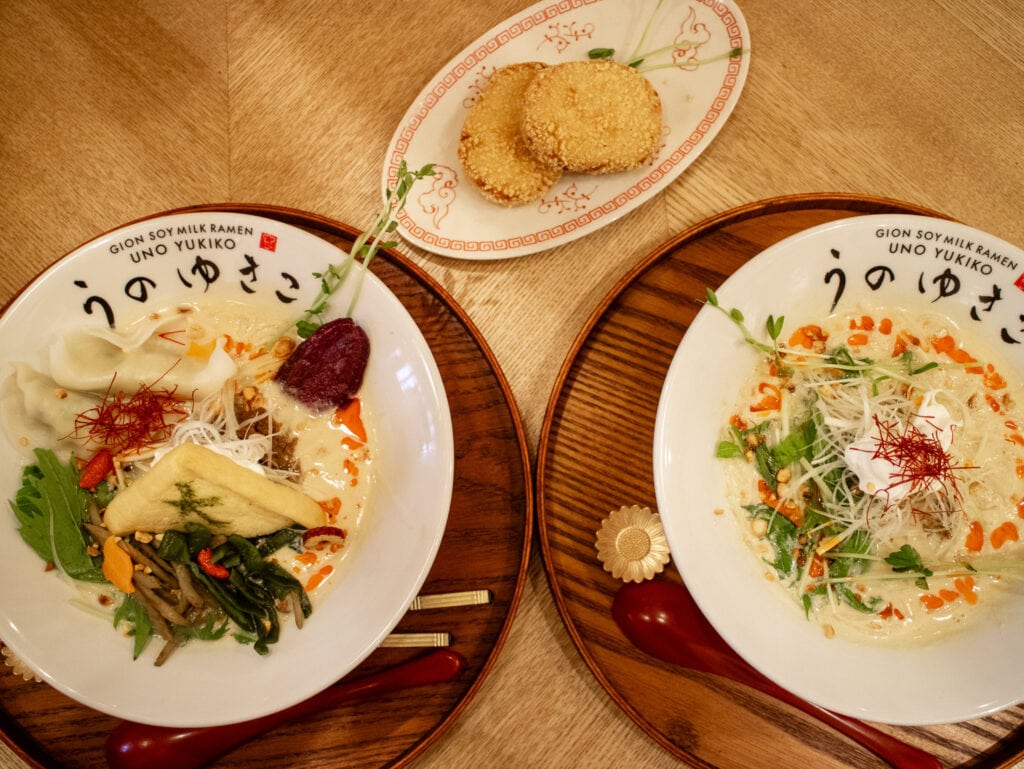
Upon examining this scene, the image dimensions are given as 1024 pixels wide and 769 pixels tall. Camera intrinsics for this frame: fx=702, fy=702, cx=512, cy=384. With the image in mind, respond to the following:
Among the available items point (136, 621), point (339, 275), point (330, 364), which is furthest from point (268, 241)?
point (136, 621)

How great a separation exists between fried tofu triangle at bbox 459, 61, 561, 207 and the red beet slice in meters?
0.61

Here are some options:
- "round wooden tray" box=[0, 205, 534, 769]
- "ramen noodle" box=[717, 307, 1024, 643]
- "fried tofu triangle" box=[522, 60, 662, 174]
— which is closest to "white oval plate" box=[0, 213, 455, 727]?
"round wooden tray" box=[0, 205, 534, 769]

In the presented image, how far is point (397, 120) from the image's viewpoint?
2127mm

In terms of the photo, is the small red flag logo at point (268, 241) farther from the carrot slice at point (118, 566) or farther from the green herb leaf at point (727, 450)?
the green herb leaf at point (727, 450)

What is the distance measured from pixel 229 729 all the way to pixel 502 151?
64.9 inches

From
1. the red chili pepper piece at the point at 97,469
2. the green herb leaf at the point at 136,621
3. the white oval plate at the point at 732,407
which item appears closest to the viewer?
the white oval plate at the point at 732,407

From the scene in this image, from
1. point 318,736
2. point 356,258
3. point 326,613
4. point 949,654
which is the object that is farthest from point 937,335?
point 318,736

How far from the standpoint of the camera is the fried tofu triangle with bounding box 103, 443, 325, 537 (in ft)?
5.06

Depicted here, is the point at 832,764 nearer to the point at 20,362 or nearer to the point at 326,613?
the point at 326,613

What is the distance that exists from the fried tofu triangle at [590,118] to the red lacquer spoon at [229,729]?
1342mm

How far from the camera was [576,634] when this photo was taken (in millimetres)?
1739

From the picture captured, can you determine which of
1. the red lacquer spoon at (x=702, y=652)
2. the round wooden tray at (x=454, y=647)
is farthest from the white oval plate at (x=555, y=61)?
the red lacquer spoon at (x=702, y=652)

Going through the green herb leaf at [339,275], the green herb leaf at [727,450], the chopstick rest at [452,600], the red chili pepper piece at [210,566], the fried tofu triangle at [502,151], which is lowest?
the chopstick rest at [452,600]

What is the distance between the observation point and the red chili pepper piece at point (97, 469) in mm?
1732
